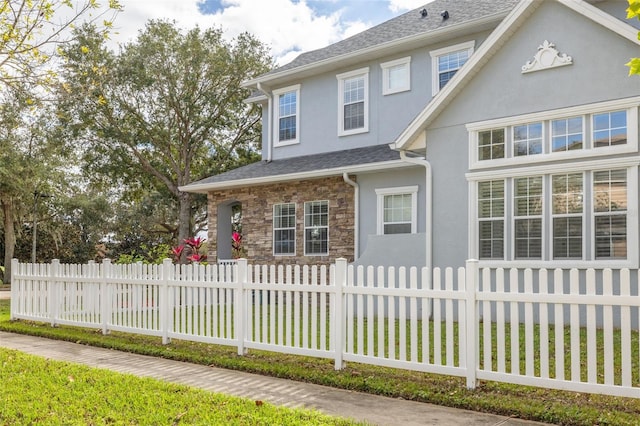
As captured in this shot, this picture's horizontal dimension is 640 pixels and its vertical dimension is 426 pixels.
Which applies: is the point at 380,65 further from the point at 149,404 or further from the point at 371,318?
the point at 149,404

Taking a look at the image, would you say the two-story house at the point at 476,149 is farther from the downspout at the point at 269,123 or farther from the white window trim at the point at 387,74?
the downspout at the point at 269,123

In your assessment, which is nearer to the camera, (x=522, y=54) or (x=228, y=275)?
(x=228, y=275)

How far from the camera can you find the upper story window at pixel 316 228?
15.6 m

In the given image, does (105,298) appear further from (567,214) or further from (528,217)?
(567,214)

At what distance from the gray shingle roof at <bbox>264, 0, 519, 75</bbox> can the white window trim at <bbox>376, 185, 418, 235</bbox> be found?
4.07 metres

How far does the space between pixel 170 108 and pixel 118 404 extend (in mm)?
22583

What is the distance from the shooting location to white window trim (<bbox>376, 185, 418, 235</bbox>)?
13.6m

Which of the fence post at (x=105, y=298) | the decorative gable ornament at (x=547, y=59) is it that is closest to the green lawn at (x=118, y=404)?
the fence post at (x=105, y=298)

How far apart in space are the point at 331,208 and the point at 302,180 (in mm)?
1227

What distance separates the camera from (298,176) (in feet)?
50.3

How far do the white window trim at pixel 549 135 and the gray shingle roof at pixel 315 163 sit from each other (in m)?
2.86

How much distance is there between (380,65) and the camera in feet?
51.9

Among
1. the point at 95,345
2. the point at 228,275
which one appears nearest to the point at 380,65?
the point at 228,275

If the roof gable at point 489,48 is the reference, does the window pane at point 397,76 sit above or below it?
above
